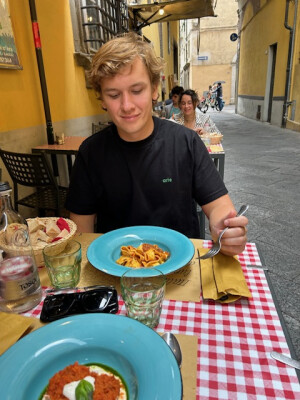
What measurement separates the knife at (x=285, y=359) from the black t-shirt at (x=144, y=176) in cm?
80

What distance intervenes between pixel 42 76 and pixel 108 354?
334cm

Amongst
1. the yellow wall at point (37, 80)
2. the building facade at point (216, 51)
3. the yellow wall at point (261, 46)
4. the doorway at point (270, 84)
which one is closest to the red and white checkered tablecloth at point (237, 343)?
the yellow wall at point (37, 80)

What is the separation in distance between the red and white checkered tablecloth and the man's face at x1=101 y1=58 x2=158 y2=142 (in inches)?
30.5

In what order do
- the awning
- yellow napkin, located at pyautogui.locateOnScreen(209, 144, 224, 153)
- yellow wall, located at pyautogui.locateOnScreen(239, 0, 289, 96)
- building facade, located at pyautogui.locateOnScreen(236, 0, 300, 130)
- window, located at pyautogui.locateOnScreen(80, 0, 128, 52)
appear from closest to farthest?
yellow napkin, located at pyautogui.locateOnScreen(209, 144, 224, 153), window, located at pyautogui.locateOnScreen(80, 0, 128, 52), the awning, building facade, located at pyautogui.locateOnScreen(236, 0, 300, 130), yellow wall, located at pyautogui.locateOnScreen(239, 0, 289, 96)

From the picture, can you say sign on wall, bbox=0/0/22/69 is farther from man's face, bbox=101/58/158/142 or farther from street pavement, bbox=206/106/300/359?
street pavement, bbox=206/106/300/359

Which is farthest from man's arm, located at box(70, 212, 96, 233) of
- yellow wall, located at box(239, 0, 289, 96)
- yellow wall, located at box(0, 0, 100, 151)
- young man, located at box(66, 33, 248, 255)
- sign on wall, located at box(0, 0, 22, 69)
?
yellow wall, located at box(239, 0, 289, 96)

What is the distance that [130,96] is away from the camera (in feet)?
3.93

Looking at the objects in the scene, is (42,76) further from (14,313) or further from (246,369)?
(246,369)

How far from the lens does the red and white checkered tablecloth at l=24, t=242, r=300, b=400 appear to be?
557 mm

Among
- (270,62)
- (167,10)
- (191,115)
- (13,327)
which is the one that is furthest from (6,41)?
(270,62)

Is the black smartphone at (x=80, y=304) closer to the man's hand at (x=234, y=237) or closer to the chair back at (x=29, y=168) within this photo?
the man's hand at (x=234, y=237)

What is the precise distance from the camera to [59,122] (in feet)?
12.5

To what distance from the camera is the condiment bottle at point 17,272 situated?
752mm

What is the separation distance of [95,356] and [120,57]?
3.39ft
